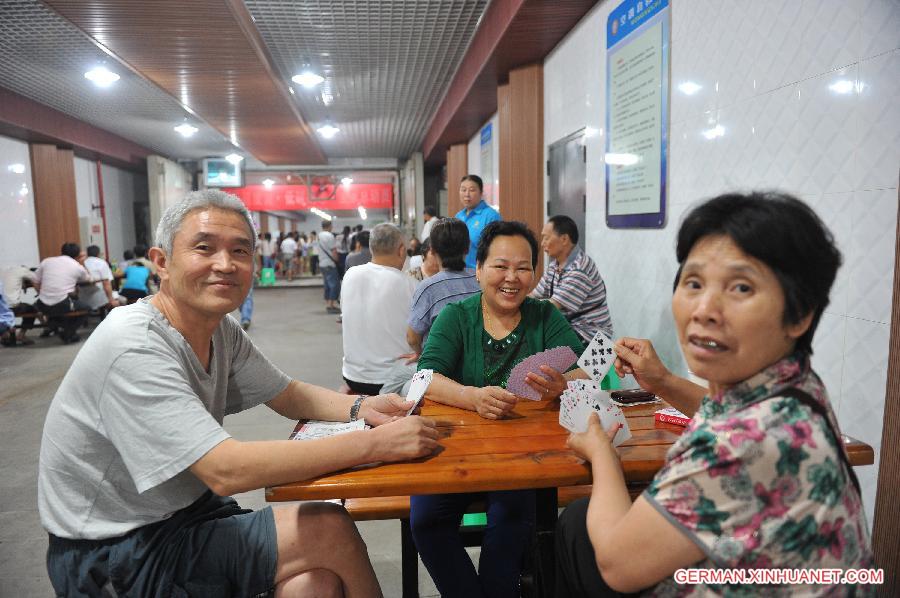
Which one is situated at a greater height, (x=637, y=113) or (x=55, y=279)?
(x=637, y=113)

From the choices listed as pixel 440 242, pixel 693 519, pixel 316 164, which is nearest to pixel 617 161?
pixel 440 242

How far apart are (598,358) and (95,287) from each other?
873cm

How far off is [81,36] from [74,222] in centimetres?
516

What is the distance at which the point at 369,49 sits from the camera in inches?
242

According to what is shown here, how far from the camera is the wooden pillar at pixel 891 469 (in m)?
1.50

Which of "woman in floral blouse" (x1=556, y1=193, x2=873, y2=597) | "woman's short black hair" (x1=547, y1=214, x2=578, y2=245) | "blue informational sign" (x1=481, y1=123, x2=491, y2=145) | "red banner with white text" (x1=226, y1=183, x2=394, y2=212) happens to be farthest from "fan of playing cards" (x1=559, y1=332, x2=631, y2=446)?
"red banner with white text" (x1=226, y1=183, x2=394, y2=212)

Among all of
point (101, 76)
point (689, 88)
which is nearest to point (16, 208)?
point (101, 76)

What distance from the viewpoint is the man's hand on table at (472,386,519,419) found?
163 cm

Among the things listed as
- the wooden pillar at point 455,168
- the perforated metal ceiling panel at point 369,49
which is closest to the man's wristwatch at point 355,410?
the perforated metal ceiling panel at point 369,49

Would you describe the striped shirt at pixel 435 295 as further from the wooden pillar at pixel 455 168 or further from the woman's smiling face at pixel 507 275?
the wooden pillar at pixel 455 168

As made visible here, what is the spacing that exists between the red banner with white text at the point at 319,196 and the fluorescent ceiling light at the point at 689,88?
15.0 meters

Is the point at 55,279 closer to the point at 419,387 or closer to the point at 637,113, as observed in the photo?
the point at 637,113

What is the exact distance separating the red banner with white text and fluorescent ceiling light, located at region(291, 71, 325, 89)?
1000cm

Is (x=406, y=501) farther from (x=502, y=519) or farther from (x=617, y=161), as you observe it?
(x=617, y=161)
